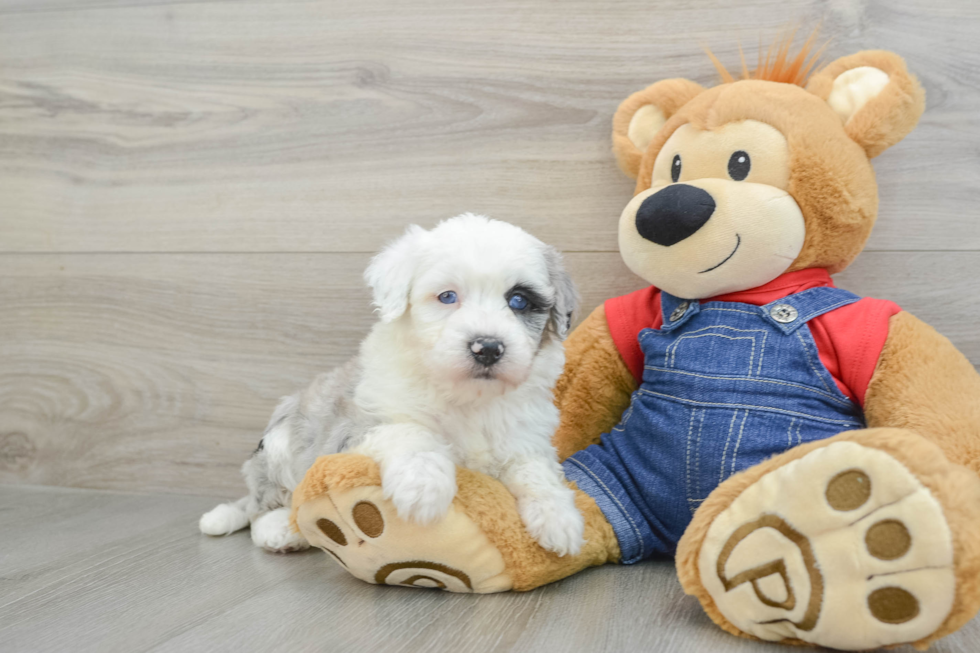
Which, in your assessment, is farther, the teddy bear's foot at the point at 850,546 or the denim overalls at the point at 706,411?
the denim overalls at the point at 706,411

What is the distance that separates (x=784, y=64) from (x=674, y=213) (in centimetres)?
47

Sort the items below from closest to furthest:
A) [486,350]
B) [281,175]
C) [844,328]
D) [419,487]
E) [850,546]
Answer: [850,546] → [419,487] → [486,350] → [844,328] → [281,175]

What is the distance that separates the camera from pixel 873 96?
1360 mm

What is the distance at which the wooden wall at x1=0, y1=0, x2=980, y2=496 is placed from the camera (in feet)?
5.49

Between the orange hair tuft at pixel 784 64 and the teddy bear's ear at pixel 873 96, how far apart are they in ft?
0.22

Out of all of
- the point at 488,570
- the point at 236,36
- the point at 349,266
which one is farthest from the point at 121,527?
the point at 236,36

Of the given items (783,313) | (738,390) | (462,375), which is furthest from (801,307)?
(462,375)

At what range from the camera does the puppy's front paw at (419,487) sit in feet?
3.64

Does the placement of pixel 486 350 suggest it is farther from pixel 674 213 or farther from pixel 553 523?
pixel 674 213

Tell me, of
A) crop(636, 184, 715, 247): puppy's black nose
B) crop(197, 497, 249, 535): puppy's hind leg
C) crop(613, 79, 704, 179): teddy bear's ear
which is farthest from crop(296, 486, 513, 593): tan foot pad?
crop(613, 79, 704, 179): teddy bear's ear

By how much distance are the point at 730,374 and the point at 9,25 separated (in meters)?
2.29

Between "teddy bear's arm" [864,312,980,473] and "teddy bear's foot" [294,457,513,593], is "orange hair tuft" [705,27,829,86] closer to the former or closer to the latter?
"teddy bear's arm" [864,312,980,473]

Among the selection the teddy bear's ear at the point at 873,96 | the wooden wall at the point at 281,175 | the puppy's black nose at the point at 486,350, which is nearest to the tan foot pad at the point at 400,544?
the puppy's black nose at the point at 486,350

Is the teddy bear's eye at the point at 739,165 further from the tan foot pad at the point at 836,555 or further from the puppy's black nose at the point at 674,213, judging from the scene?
the tan foot pad at the point at 836,555
